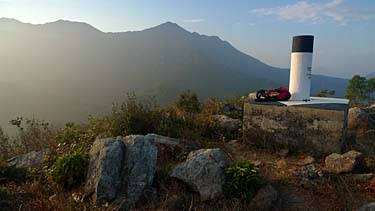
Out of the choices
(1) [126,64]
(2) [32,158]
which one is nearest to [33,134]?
(2) [32,158]

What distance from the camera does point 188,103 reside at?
8.63 meters

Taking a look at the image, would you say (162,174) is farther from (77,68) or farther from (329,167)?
(77,68)

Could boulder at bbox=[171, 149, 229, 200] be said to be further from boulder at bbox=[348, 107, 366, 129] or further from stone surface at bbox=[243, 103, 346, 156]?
boulder at bbox=[348, 107, 366, 129]

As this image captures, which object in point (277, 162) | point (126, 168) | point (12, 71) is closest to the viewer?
point (126, 168)

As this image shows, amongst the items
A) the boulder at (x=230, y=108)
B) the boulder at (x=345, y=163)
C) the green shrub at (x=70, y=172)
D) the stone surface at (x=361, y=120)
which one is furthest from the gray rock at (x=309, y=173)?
the boulder at (x=230, y=108)

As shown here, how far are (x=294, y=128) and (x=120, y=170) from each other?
3328 millimetres

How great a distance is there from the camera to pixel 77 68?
94.1 m

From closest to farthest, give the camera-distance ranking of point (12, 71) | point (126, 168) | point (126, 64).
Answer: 1. point (126, 168)
2. point (12, 71)
3. point (126, 64)

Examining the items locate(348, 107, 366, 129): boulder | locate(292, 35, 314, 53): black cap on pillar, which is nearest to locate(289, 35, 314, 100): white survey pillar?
locate(292, 35, 314, 53): black cap on pillar

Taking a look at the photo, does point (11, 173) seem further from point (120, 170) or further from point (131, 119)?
point (131, 119)

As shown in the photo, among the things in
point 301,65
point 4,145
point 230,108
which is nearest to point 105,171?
point 301,65

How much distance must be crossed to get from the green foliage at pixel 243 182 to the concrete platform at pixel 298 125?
207 centimetres

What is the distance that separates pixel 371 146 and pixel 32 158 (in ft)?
20.7

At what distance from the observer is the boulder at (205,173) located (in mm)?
3877
